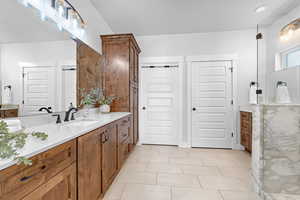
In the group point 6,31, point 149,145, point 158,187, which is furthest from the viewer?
point 149,145

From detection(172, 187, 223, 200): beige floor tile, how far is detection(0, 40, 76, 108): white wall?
1.91 meters

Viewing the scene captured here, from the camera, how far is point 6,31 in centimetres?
120

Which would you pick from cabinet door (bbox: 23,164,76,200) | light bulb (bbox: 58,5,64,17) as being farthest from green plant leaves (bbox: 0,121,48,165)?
light bulb (bbox: 58,5,64,17)

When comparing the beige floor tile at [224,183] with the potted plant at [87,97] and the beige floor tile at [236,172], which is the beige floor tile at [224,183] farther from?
the potted plant at [87,97]

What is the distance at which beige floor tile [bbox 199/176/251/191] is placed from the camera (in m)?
1.91

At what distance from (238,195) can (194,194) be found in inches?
20.2

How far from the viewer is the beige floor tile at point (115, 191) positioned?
1734mm

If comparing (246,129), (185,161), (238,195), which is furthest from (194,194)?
(246,129)

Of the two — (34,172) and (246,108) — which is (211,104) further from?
(34,172)

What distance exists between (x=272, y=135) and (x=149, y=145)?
2541 mm

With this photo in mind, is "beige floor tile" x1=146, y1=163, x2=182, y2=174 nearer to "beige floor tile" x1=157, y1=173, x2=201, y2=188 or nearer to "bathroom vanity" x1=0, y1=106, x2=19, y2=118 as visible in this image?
"beige floor tile" x1=157, y1=173, x2=201, y2=188

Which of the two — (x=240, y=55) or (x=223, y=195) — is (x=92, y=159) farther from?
(x=240, y=55)

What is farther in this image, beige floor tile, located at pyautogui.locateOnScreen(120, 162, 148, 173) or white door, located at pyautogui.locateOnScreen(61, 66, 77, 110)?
Result: beige floor tile, located at pyautogui.locateOnScreen(120, 162, 148, 173)

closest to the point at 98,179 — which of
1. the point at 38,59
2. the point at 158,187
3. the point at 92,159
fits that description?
the point at 92,159
